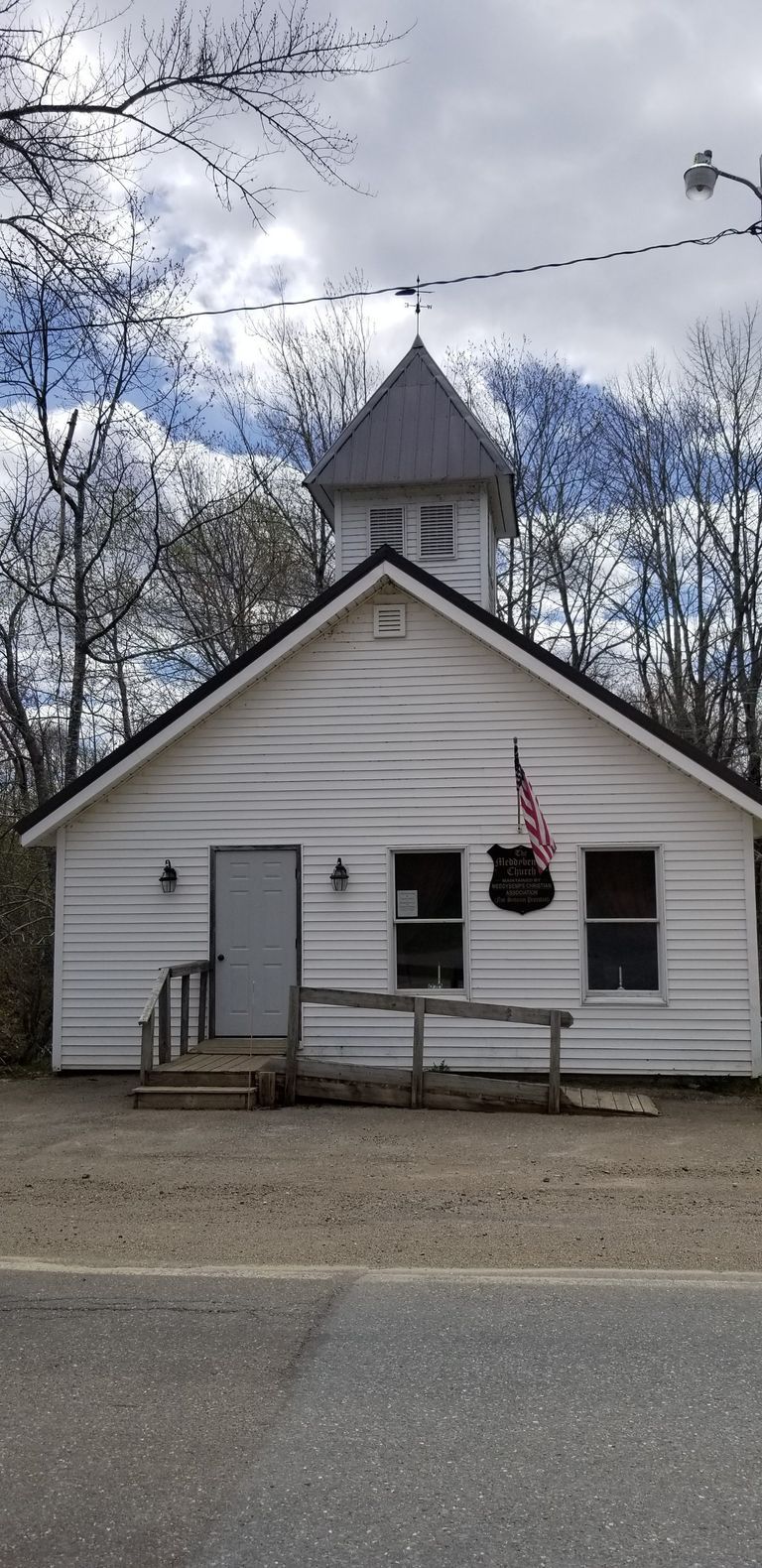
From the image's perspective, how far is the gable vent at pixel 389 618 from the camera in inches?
557

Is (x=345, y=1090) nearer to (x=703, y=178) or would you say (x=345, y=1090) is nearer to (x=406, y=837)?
(x=406, y=837)

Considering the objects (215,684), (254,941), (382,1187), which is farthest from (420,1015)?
(215,684)

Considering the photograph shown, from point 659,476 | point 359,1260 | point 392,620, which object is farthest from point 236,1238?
Answer: point 659,476

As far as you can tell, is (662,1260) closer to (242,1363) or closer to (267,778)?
(242,1363)

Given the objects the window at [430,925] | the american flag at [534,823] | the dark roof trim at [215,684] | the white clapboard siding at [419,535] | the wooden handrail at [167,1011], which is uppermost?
the white clapboard siding at [419,535]

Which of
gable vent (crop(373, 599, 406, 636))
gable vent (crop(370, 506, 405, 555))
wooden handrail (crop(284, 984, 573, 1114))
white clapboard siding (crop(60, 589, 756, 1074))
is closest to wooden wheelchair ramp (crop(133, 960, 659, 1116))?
wooden handrail (crop(284, 984, 573, 1114))

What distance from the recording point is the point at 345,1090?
12.1m

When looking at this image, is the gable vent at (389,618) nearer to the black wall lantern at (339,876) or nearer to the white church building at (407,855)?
the white church building at (407,855)

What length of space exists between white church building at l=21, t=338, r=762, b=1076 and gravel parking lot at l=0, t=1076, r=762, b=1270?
1958 mm

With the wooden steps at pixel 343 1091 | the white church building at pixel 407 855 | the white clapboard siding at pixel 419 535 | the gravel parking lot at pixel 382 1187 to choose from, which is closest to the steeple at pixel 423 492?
the white clapboard siding at pixel 419 535

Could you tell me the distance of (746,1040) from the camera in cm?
1318

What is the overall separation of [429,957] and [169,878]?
3.08 meters

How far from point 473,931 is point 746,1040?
3102 millimetres

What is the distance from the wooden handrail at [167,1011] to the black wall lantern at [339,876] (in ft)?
5.63
